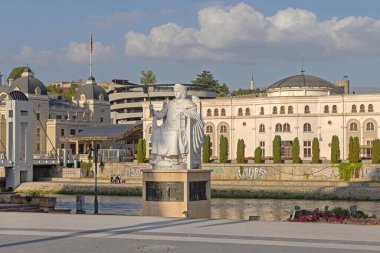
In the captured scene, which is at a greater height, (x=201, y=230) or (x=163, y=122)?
(x=163, y=122)

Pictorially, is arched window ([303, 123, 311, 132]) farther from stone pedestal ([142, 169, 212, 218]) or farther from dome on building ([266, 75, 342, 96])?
stone pedestal ([142, 169, 212, 218])

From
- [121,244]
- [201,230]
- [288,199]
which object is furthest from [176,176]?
[288,199]

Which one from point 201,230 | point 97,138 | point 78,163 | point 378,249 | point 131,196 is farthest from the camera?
point 97,138

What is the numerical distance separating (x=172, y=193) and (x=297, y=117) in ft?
217

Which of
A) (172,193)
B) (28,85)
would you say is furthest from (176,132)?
(28,85)

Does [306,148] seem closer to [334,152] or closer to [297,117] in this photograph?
[297,117]

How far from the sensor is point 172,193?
32156mm

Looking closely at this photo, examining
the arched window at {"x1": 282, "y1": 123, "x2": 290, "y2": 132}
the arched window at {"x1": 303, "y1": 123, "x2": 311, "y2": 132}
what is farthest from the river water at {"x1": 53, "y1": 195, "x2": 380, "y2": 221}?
the arched window at {"x1": 282, "y1": 123, "x2": 290, "y2": 132}

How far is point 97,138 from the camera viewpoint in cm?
11275

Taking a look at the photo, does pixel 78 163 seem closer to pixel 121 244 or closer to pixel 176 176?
pixel 176 176

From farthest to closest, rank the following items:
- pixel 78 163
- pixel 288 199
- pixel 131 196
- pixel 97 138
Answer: pixel 97 138
pixel 78 163
pixel 131 196
pixel 288 199

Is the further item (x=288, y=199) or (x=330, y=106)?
(x=330, y=106)

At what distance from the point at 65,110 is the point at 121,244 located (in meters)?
106

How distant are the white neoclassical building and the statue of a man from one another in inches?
2412
